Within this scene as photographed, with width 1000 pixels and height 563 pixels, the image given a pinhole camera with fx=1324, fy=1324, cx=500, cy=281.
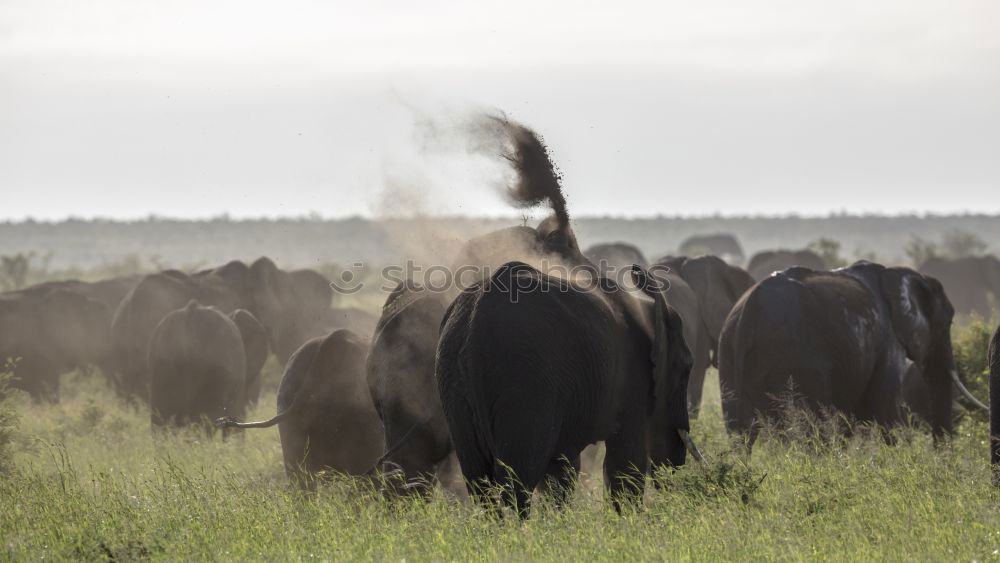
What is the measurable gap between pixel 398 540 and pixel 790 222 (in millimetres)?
152829

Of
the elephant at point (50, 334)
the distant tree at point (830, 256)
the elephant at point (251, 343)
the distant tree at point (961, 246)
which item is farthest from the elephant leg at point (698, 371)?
the distant tree at point (961, 246)

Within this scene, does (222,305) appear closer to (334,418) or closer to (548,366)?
(334,418)

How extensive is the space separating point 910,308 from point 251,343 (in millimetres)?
9876

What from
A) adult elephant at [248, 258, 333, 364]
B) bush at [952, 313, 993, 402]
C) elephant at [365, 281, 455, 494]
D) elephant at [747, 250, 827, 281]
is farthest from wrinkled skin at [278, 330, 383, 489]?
elephant at [747, 250, 827, 281]

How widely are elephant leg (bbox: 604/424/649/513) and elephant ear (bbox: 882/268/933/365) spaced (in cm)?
567

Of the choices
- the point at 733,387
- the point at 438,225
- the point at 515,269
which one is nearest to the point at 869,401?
the point at 733,387

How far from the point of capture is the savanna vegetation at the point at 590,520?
7406 millimetres

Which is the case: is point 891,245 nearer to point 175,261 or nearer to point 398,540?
point 175,261

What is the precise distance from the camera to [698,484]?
28.9ft

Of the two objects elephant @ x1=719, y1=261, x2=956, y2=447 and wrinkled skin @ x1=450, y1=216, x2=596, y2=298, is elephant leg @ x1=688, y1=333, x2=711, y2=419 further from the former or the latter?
wrinkled skin @ x1=450, y1=216, x2=596, y2=298

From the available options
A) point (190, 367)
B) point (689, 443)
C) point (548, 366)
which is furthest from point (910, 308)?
point (190, 367)

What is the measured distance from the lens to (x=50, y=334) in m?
23.1

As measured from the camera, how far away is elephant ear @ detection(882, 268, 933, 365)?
13430 millimetres

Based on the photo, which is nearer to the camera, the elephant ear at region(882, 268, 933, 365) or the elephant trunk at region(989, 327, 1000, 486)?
the elephant trunk at region(989, 327, 1000, 486)
